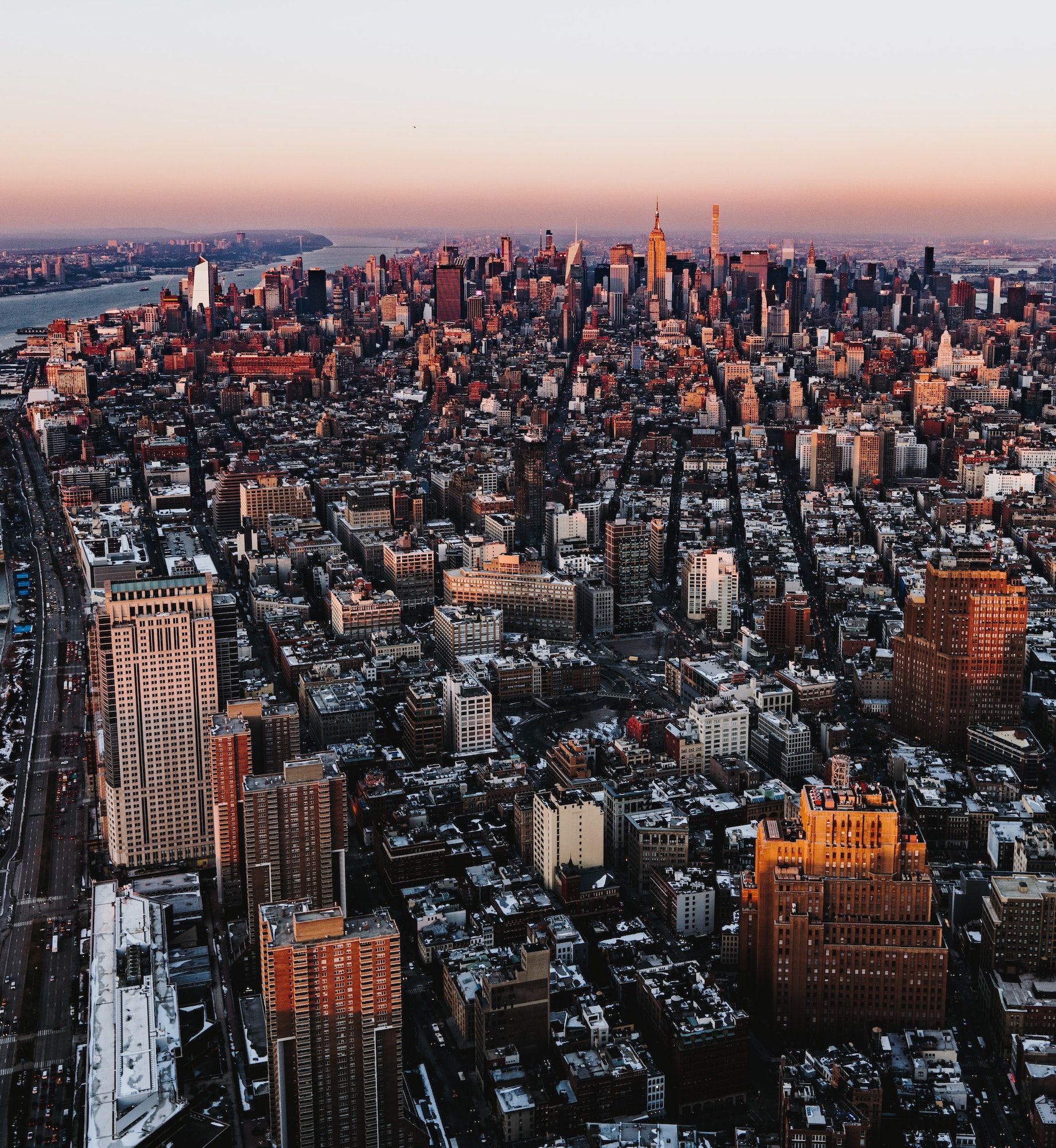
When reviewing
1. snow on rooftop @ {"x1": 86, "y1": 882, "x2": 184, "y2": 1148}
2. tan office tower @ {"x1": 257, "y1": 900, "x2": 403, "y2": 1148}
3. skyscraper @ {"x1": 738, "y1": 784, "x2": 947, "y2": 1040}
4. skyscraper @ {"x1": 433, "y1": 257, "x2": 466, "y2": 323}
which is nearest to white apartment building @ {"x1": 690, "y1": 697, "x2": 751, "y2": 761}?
skyscraper @ {"x1": 738, "y1": 784, "x2": 947, "y2": 1040}

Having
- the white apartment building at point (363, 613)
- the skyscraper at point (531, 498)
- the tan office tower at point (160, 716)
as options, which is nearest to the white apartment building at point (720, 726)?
the tan office tower at point (160, 716)

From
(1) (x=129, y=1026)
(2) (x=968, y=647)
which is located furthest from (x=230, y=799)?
(2) (x=968, y=647)

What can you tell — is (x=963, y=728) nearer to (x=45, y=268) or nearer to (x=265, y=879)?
(x=265, y=879)

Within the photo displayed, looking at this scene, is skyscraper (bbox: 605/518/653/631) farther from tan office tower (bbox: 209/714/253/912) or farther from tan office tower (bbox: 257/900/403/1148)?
tan office tower (bbox: 257/900/403/1148)

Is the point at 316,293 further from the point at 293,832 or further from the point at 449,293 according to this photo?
the point at 293,832

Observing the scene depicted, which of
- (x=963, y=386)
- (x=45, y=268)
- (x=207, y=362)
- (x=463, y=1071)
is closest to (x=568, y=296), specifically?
(x=207, y=362)

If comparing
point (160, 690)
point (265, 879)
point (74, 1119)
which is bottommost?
point (74, 1119)
